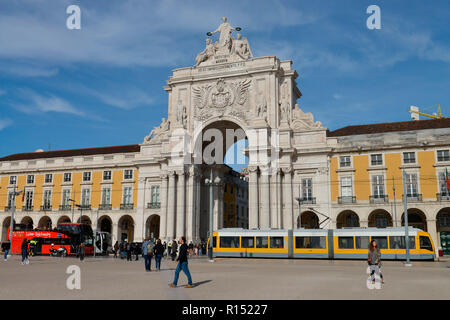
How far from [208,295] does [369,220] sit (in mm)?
38467

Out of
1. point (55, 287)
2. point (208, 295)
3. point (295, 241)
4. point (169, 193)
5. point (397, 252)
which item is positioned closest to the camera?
point (208, 295)

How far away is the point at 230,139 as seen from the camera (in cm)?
5600

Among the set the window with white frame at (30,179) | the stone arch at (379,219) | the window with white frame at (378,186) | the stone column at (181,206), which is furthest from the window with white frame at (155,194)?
the window with white frame at (378,186)

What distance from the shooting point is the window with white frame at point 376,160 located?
155ft

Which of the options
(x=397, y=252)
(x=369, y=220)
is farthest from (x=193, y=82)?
(x=397, y=252)

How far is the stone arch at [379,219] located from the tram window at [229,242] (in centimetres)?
1658

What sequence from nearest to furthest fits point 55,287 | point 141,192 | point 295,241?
point 55,287, point 295,241, point 141,192

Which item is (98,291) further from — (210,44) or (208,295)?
(210,44)

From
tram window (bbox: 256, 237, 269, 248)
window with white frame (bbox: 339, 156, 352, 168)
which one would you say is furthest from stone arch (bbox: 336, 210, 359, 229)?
tram window (bbox: 256, 237, 269, 248)

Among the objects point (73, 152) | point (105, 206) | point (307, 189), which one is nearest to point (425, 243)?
point (307, 189)

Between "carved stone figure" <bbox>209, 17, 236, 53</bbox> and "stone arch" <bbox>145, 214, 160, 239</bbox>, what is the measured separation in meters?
23.0

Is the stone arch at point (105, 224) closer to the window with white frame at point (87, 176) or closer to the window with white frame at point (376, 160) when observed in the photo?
the window with white frame at point (87, 176)

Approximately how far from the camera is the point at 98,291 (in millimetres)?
13852

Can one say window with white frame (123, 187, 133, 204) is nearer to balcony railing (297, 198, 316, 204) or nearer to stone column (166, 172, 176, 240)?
stone column (166, 172, 176, 240)
